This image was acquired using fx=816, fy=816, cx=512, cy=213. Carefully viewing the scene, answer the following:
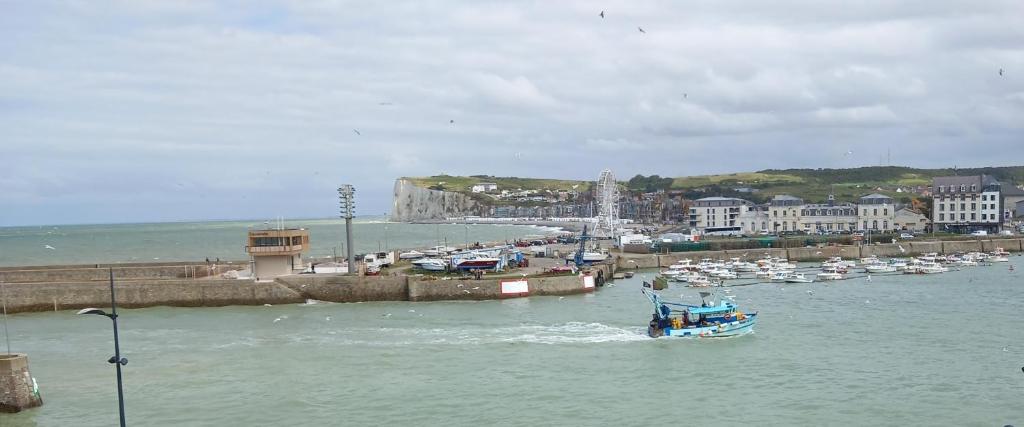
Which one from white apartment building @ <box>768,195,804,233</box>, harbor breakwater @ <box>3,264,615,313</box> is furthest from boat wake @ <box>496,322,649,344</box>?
white apartment building @ <box>768,195,804,233</box>

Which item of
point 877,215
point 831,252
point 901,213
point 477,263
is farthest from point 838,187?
point 477,263

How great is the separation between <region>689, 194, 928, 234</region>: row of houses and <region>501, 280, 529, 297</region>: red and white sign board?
66066 millimetres

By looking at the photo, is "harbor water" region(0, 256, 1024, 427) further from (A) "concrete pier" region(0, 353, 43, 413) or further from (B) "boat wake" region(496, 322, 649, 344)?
(A) "concrete pier" region(0, 353, 43, 413)

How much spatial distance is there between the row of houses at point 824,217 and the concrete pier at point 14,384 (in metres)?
94.0

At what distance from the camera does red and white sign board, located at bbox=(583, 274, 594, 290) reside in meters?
49.8

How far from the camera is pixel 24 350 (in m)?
32.7

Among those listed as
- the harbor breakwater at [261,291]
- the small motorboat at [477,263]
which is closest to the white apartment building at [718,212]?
the small motorboat at [477,263]

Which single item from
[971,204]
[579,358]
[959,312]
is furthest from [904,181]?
[579,358]

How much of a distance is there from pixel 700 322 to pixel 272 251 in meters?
26.1

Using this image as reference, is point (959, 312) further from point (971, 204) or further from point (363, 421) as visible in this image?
point (971, 204)

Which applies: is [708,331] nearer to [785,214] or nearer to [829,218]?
[829,218]

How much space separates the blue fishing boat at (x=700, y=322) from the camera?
3366 centimetres

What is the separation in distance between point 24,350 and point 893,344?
34.4 m

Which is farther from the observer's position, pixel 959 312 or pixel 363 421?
pixel 959 312
